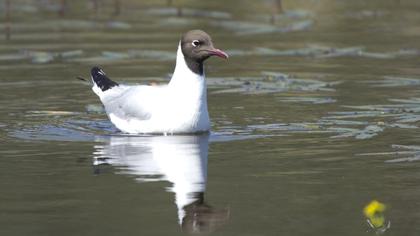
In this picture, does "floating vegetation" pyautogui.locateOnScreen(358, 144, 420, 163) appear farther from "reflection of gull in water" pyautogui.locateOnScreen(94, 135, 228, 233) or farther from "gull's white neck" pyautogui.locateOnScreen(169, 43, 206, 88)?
"gull's white neck" pyautogui.locateOnScreen(169, 43, 206, 88)

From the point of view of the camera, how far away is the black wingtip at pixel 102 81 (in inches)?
533

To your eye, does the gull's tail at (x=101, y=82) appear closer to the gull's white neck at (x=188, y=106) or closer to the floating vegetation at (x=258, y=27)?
the gull's white neck at (x=188, y=106)

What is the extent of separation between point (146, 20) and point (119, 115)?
9155 millimetres

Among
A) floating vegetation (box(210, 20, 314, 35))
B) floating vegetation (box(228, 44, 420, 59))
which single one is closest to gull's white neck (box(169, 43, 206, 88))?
floating vegetation (box(228, 44, 420, 59))

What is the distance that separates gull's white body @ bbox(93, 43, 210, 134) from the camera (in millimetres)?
12062

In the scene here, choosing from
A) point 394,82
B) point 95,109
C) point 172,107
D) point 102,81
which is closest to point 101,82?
point 102,81

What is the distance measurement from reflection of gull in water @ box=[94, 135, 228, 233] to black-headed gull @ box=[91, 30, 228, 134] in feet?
0.50

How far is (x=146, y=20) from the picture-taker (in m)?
21.7

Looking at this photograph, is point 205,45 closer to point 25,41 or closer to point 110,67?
point 110,67

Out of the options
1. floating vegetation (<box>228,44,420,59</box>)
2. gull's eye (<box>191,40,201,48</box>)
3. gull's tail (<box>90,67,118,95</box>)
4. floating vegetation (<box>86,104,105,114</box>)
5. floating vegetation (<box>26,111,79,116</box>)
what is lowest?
floating vegetation (<box>86,104,105,114</box>)

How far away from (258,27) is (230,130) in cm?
793

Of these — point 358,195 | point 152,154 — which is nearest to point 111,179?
point 152,154

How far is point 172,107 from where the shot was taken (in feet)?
39.6

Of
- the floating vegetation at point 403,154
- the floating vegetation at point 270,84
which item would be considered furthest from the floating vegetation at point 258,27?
the floating vegetation at point 403,154
